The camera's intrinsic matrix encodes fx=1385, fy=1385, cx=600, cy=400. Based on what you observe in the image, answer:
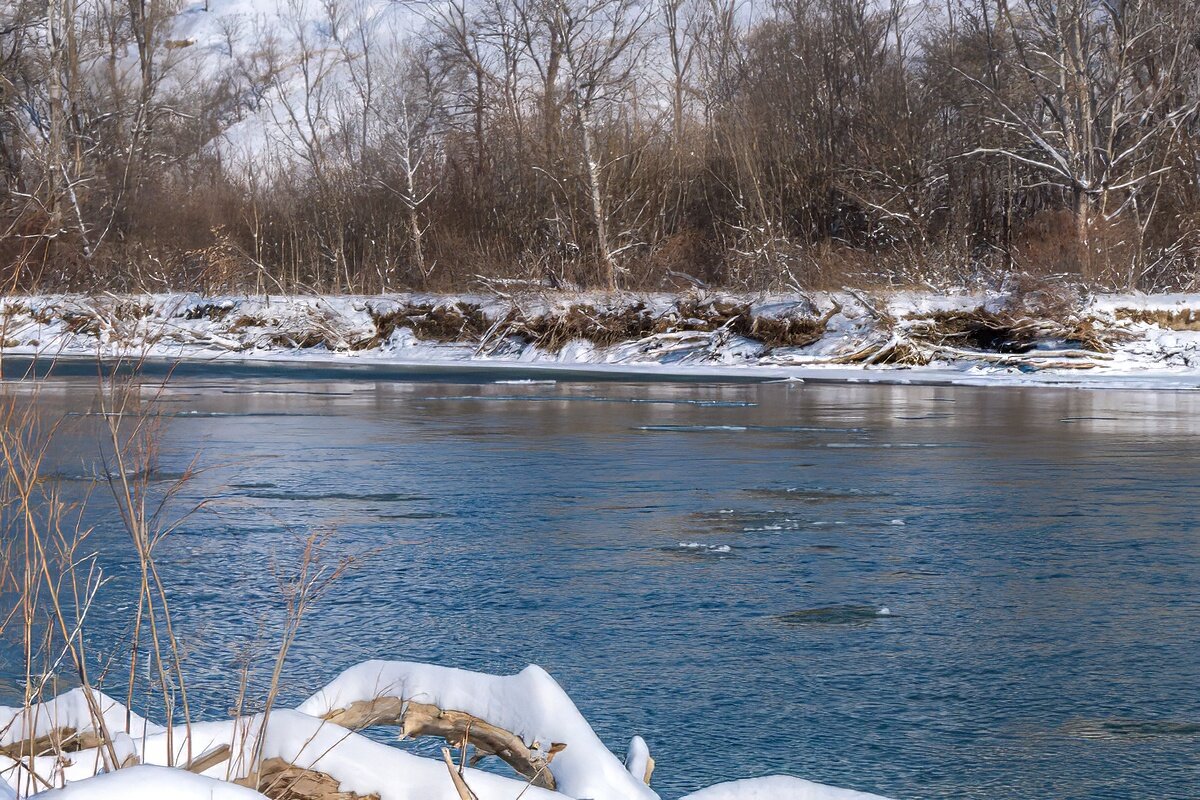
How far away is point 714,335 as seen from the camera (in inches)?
1137

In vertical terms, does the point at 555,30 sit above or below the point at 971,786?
above

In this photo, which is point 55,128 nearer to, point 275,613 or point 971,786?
point 275,613

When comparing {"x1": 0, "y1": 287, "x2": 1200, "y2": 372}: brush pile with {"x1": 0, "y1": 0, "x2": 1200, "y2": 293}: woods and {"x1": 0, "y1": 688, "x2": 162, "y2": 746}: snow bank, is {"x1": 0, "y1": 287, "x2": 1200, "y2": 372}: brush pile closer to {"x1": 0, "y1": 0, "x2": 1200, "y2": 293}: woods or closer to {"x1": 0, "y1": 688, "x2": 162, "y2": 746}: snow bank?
{"x1": 0, "y1": 0, "x2": 1200, "y2": 293}: woods

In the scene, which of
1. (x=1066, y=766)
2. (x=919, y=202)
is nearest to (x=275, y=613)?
(x=1066, y=766)

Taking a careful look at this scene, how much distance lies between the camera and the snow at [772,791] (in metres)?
3.06

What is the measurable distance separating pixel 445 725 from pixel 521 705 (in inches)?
8.1

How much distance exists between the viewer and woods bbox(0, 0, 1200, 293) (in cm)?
3012

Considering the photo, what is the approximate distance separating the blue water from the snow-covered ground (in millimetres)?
11612

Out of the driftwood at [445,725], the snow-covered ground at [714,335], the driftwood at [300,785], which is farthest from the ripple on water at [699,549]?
the snow-covered ground at [714,335]

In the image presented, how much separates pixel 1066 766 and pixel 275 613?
11.0ft

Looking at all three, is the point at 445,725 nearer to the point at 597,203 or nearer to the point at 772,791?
the point at 772,791

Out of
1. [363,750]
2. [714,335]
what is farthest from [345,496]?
[714,335]

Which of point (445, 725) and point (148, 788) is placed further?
point (445, 725)

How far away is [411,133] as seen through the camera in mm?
41438
